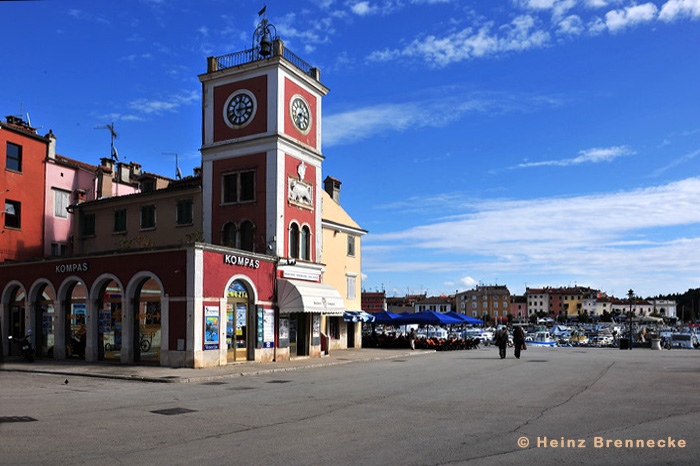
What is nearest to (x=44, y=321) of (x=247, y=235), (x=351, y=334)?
(x=247, y=235)

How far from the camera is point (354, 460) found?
832 centimetres

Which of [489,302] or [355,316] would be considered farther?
[489,302]

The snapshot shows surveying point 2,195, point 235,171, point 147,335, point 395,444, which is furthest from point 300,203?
point 395,444

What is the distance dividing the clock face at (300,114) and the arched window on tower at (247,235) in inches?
227

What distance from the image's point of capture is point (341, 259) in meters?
41.3

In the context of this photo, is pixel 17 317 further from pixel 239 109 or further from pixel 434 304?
pixel 434 304

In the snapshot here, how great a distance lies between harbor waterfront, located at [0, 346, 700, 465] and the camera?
28.6ft

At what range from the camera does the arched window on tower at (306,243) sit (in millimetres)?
32406

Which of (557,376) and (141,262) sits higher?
(141,262)

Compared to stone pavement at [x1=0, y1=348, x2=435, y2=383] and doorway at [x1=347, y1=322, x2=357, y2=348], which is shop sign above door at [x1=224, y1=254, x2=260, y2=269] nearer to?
stone pavement at [x1=0, y1=348, x2=435, y2=383]

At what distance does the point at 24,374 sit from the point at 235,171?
44.5ft

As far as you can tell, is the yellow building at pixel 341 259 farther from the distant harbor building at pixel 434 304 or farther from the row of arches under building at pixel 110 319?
the distant harbor building at pixel 434 304

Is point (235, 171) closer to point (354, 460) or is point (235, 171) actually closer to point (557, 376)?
point (557, 376)
